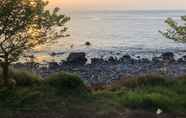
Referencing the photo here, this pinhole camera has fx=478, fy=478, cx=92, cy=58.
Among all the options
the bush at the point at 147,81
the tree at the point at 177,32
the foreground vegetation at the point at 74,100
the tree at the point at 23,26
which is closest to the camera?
the foreground vegetation at the point at 74,100

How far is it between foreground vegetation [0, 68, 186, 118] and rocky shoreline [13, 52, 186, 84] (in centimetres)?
1434

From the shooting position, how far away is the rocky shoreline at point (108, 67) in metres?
→ 29.1

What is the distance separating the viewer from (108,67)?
3412cm

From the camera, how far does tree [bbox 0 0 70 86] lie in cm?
1103

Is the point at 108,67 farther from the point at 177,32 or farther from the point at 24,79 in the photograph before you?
the point at 24,79

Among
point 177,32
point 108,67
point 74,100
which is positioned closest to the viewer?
point 74,100

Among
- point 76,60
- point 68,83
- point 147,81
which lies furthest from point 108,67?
point 68,83

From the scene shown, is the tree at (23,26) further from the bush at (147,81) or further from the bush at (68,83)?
the bush at (147,81)

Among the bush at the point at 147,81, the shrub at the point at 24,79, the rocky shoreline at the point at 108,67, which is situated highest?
the shrub at the point at 24,79

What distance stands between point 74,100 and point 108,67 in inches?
907

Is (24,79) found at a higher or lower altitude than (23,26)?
lower

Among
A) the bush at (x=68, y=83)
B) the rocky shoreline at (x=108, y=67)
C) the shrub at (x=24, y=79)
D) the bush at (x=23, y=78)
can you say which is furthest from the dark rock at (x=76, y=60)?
the bush at (x=68, y=83)

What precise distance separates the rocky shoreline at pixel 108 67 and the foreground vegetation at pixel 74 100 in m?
14.3

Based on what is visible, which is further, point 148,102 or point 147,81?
point 147,81
